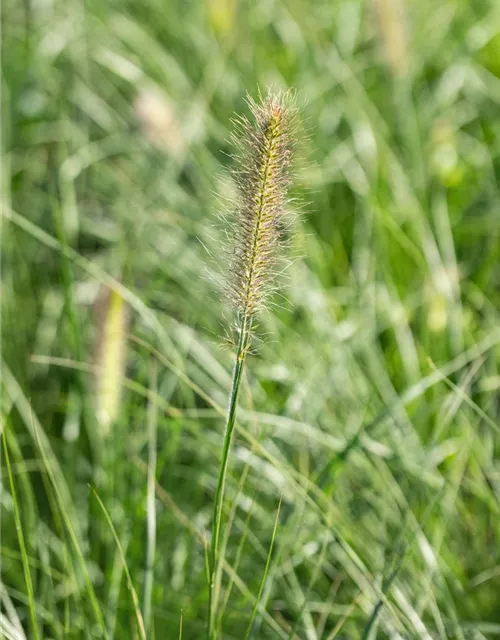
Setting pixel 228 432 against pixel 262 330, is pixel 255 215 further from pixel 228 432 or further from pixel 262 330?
pixel 262 330

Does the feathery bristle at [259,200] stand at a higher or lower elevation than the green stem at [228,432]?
higher

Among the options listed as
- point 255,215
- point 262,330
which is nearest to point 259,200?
point 255,215

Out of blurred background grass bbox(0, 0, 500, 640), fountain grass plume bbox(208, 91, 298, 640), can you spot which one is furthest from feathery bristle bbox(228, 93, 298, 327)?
blurred background grass bbox(0, 0, 500, 640)

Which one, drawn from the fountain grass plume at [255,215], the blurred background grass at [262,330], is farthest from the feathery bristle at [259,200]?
the blurred background grass at [262,330]

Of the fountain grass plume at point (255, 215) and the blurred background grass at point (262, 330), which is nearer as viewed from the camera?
the fountain grass plume at point (255, 215)

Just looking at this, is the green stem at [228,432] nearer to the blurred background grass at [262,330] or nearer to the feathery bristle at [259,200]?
the feathery bristle at [259,200]

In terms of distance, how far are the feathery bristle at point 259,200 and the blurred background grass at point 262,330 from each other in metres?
0.17

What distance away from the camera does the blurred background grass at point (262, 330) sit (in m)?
1.81

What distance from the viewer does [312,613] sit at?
196cm

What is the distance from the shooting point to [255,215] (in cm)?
112

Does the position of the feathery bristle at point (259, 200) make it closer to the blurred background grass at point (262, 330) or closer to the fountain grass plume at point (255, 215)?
the fountain grass plume at point (255, 215)

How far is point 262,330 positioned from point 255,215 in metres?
1.40

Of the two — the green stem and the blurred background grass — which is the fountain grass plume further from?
the blurred background grass

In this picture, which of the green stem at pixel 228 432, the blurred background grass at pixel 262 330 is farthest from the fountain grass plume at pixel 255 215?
the blurred background grass at pixel 262 330
